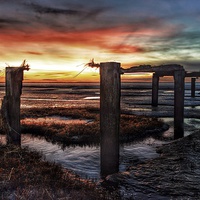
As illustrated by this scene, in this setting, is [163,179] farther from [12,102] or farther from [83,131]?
[83,131]

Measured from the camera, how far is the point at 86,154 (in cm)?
995

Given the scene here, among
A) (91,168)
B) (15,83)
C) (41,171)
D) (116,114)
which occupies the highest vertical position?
(15,83)

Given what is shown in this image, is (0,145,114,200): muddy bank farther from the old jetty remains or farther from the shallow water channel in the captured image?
the shallow water channel

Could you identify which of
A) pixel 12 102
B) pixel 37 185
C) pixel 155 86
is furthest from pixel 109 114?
pixel 155 86

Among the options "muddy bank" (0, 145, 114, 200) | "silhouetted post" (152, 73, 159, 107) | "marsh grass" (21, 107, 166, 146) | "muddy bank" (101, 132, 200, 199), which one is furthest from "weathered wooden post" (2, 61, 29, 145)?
"silhouetted post" (152, 73, 159, 107)

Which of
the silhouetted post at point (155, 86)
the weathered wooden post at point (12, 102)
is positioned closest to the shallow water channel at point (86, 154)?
the weathered wooden post at point (12, 102)

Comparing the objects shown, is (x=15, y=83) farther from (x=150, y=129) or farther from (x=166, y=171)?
(x=150, y=129)

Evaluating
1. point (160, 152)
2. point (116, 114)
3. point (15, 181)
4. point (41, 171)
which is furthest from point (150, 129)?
point (15, 181)

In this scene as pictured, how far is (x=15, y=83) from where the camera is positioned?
9000 mm

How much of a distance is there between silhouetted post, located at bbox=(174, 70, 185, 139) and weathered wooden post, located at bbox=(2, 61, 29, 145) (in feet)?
20.5

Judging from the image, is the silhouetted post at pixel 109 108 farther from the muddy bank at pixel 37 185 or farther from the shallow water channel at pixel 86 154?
the muddy bank at pixel 37 185

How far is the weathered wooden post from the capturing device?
351 inches

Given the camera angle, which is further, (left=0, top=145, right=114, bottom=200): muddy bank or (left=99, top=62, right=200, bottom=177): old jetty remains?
(left=99, top=62, right=200, bottom=177): old jetty remains

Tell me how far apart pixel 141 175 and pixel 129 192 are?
1.08m
